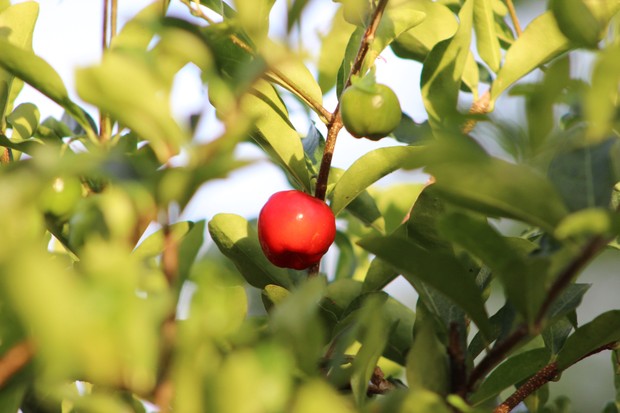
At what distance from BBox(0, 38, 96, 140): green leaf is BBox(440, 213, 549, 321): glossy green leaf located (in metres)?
0.44

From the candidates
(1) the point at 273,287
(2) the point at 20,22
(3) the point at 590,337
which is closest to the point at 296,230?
(1) the point at 273,287

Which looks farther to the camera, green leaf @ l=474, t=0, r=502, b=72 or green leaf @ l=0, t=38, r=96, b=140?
green leaf @ l=474, t=0, r=502, b=72

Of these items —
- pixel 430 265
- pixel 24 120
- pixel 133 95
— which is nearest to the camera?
pixel 133 95

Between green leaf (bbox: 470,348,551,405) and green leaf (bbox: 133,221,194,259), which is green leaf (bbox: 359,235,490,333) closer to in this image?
green leaf (bbox: 470,348,551,405)

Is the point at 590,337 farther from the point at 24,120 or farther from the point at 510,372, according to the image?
the point at 24,120

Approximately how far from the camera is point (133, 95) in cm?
52

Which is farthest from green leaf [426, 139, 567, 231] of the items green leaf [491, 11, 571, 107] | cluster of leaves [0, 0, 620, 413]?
green leaf [491, 11, 571, 107]

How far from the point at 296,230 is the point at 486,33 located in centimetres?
50

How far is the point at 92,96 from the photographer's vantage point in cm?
51

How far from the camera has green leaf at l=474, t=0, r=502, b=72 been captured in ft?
4.39

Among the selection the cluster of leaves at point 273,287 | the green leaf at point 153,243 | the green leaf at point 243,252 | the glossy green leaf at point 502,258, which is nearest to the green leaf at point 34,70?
the cluster of leaves at point 273,287

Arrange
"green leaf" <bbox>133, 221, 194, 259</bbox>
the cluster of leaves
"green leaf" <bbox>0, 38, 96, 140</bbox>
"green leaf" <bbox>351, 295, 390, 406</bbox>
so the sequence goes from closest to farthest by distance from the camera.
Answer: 1. the cluster of leaves
2. "green leaf" <bbox>351, 295, 390, 406</bbox>
3. "green leaf" <bbox>0, 38, 96, 140</bbox>
4. "green leaf" <bbox>133, 221, 194, 259</bbox>

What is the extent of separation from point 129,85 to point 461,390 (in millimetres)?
433

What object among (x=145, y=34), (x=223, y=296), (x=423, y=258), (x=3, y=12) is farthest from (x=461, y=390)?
(x=3, y=12)
